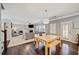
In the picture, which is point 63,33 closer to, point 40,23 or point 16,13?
point 40,23

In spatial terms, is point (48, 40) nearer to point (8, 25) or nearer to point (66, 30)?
point (66, 30)

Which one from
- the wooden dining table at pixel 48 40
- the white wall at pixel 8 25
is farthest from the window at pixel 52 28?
the white wall at pixel 8 25

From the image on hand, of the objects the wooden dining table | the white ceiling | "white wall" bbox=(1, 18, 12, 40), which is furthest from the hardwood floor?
Answer: the white ceiling

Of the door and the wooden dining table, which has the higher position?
the door

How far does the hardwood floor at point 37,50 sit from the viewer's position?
2.15 meters

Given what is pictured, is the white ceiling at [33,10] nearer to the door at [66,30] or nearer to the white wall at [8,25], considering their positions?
the white wall at [8,25]

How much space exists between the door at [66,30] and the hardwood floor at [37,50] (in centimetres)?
Result: 14

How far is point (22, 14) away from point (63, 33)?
1.10 metres

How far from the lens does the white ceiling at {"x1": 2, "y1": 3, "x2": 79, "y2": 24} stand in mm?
2129

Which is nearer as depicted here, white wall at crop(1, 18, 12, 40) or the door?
white wall at crop(1, 18, 12, 40)

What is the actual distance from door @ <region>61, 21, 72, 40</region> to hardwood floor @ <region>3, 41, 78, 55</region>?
5.7 inches

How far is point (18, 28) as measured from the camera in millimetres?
2223

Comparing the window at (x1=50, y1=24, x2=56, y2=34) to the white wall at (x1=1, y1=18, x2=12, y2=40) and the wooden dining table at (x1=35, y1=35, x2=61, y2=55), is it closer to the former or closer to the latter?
the wooden dining table at (x1=35, y1=35, x2=61, y2=55)

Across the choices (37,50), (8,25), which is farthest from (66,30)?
(8,25)
